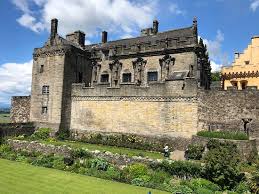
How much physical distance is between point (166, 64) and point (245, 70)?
1061cm

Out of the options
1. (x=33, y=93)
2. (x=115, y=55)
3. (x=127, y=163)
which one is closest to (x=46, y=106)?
(x=33, y=93)

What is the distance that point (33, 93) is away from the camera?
129ft

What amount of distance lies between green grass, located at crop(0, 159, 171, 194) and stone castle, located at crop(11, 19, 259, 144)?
1110cm

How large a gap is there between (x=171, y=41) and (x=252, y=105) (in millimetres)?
13136

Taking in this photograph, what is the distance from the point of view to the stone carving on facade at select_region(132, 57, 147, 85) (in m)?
38.1

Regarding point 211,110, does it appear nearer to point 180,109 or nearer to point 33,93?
point 180,109

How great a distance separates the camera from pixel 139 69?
3828 cm

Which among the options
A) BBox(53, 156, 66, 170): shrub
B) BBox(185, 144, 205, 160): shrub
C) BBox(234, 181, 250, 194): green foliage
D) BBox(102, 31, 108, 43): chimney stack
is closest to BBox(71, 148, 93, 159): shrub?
BBox(53, 156, 66, 170): shrub

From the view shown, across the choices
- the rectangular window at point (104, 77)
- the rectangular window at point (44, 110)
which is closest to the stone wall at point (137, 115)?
the rectangular window at point (44, 110)

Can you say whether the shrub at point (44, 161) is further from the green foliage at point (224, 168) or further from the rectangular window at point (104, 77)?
the rectangular window at point (104, 77)

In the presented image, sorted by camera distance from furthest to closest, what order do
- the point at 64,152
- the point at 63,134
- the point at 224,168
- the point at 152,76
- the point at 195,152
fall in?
1. the point at 152,76
2. the point at 63,134
3. the point at 64,152
4. the point at 195,152
5. the point at 224,168

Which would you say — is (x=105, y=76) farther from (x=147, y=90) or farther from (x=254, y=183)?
(x=254, y=183)

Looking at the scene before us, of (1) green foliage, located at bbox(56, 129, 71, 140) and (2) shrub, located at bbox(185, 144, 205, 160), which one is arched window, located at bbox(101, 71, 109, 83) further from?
(2) shrub, located at bbox(185, 144, 205, 160)

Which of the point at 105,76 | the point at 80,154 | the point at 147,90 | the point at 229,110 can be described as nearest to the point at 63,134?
the point at 80,154
